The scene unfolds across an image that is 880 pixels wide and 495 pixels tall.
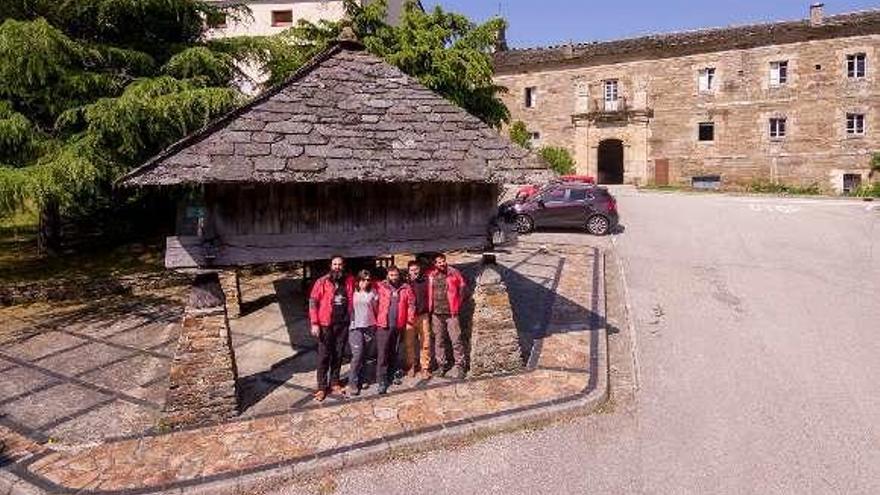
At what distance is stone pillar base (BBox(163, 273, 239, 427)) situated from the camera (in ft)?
23.0

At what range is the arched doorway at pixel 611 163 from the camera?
127 ft

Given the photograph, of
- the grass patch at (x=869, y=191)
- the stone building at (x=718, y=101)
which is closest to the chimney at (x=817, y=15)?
the stone building at (x=718, y=101)

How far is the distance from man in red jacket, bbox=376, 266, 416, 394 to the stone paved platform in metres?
0.37

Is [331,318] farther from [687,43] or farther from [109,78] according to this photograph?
[687,43]

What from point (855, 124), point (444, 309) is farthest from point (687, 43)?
point (444, 309)

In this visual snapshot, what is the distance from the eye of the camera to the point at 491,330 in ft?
27.7

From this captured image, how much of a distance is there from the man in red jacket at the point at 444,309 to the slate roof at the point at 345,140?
1.57 meters

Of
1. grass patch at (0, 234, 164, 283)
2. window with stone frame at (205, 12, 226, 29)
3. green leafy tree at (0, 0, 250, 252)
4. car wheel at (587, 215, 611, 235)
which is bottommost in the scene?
grass patch at (0, 234, 164, 283)

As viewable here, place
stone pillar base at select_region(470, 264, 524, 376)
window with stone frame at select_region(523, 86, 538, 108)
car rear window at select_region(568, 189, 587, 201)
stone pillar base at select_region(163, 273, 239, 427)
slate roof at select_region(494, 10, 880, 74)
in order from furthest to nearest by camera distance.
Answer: window with stone frame at select_region(523, 86, 538, 108) → slate roof at select_region(494, 10, 880, 74) → car rear window at select_region(568, 189, 587, 201) → stone pillar base at select_region(470, 264, 524, 376) → stone pillar base at select_region(163, 273, 239, 427)

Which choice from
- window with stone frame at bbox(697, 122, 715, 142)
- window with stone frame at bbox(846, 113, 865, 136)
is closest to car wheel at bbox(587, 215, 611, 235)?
window with stone frame at bbox(697, 122, 715, 142)

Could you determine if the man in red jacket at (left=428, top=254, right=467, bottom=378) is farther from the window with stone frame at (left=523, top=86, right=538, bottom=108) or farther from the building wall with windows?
the window with stone frame at (left=523, top=86, right=538, bottom=108)

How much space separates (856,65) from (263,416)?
1402 inches

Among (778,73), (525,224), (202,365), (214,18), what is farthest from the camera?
(778,73)

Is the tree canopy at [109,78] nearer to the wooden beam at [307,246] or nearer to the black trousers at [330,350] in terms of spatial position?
the wooden beam at [307,246]
